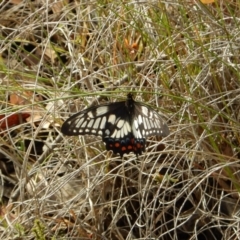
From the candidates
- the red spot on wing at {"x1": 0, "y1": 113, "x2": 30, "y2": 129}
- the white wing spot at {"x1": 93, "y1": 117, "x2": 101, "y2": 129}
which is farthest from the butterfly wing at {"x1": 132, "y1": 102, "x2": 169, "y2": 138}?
the red spot on wing at {"x1": 0, "y1": 113, "x2": 30, "y2": 129}

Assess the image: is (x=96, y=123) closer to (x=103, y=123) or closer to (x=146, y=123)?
(x=103, y=123)

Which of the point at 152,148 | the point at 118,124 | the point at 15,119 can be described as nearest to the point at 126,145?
the point at 118,124

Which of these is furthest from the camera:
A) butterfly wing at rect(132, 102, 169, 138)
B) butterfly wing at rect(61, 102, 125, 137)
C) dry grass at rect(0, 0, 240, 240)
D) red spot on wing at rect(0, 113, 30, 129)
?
red spot on wing at rect(0, 113, 30, 129)

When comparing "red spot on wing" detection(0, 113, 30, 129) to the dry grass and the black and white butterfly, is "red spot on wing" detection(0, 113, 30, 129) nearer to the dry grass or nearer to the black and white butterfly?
the dry grass

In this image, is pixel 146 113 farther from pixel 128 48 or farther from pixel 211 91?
pixel 128 48

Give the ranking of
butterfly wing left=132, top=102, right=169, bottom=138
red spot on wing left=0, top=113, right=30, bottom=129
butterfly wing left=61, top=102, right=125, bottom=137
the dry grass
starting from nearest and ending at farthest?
1. butterfly wing left=132, top=102, right=169, bottom=138
2. butterfly wing left=61, top=102, right=125, bottom=137
3. the dry grass
4. red spot on wing left=0, top=113, right=30, bottom=129

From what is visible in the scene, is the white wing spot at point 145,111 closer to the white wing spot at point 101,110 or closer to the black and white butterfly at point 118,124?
the black and white butterfly at point 118,124
